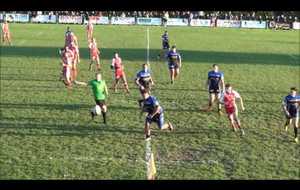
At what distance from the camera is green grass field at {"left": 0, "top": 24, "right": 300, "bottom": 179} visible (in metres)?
11.8

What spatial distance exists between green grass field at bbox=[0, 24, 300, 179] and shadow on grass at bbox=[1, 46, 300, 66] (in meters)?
3.83

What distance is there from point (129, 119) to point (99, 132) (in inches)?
70.0

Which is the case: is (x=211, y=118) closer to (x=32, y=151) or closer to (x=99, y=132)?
(x=99, y=132)

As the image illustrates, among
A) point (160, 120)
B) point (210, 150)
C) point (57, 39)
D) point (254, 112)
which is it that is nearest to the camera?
point (210, 150)

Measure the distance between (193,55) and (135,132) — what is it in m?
21.4

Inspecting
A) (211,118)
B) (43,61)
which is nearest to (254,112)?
(211,118)

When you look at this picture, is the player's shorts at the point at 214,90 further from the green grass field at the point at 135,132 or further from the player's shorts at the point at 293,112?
the player's shorts at the point at 293,112

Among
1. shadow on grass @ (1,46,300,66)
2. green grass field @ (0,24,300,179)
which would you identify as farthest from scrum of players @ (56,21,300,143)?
shadow on grass @ (1,46,300,66)

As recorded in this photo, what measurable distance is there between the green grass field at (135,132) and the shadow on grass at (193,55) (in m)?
3.83

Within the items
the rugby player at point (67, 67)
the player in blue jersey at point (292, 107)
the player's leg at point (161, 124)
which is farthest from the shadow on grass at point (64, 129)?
the rugby player at point (67, 67)

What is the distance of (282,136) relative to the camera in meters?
15.0

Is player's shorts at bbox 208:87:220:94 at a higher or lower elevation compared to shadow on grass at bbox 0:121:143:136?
higher
